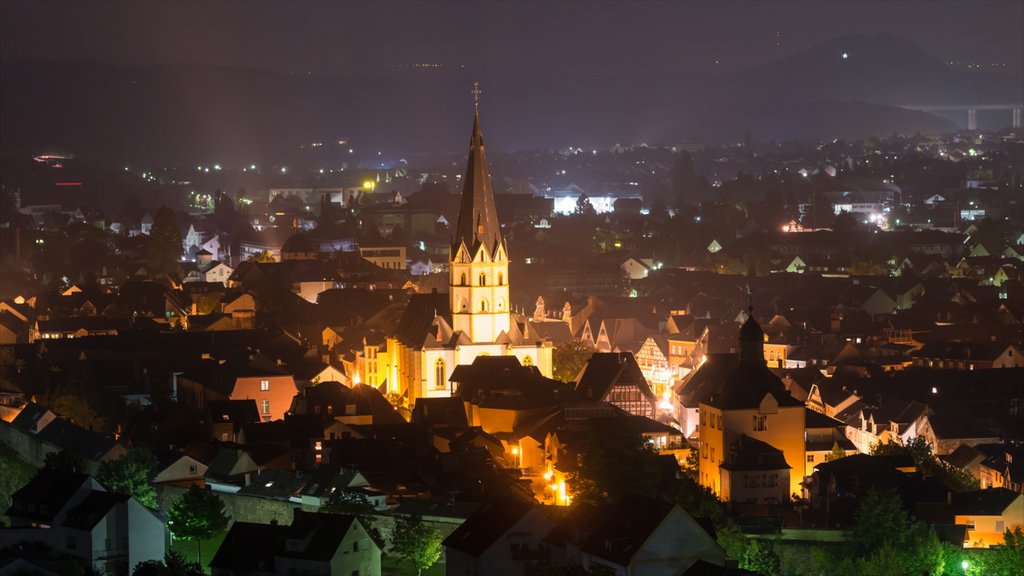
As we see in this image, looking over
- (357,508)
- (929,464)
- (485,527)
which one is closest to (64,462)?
(357,508)

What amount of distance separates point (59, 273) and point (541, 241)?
2707cm

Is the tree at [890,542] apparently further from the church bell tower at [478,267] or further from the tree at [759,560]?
the church bell tower at [478,267]

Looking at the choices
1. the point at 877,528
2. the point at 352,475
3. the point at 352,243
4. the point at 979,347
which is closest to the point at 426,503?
the point at 352,475

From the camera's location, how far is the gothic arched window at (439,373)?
50.3 m

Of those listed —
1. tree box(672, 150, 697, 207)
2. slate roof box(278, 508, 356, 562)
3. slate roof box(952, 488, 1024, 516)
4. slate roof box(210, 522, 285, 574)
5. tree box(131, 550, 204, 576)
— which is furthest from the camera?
tree box(672, 150, 697, 207)

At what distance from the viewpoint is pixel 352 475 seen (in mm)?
35969

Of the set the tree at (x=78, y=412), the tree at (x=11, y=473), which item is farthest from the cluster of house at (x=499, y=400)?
the tree at (x=78, y=412)

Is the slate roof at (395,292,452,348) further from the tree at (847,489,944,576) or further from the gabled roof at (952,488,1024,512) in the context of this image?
the tree at (847,489,944,576)

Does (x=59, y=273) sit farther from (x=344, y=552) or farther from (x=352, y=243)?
(x=344, y=552)

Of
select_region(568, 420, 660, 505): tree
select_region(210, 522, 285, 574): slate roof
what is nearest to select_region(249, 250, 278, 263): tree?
select_region(568, 420, 660, 505): tree

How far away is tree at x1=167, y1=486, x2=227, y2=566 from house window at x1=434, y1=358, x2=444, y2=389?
53.3 ft

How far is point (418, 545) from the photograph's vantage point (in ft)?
105

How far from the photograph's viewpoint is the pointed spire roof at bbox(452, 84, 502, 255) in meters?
51.2

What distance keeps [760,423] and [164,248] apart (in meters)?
47.2
